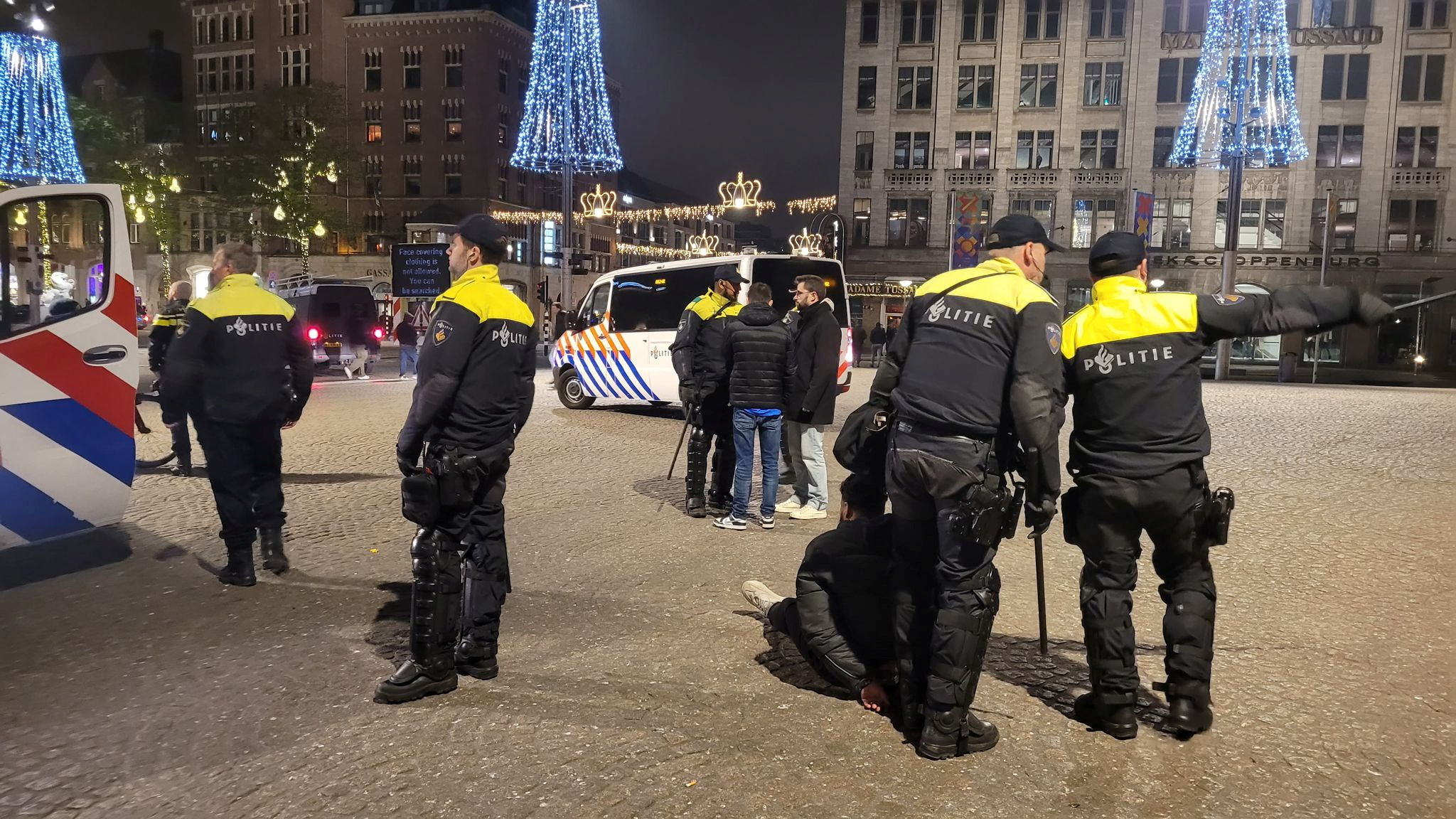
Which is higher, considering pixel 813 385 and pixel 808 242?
pixel 808 242

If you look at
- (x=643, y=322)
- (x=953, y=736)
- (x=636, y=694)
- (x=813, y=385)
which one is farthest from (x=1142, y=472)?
(x=643, y=322)

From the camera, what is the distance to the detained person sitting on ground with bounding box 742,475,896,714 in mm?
4020

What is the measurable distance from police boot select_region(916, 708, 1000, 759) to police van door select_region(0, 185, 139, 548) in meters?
4.67

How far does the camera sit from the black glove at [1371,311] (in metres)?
3.39

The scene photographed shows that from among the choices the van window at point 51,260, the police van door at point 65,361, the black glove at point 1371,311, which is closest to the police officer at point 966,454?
the black glove at point 1371,311

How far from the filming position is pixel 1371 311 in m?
3.41

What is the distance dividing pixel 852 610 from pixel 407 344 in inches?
725

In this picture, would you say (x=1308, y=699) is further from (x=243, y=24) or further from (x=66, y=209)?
(x=243, y=24)

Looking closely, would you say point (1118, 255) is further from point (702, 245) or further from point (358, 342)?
point (702, 245)

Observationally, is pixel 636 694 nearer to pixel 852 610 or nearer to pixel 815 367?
A: pixel 852 610

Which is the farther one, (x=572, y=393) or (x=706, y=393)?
(x=572, y=393)

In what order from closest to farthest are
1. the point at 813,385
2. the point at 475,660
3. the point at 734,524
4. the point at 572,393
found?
1. the point at 475,660
2. the point at 734,524
3. the point at 813,385
4. the point at 572,393

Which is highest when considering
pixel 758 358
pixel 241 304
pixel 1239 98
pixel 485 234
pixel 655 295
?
pixel 1239 98

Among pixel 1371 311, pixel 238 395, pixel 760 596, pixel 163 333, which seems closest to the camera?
pixel 1371 311
